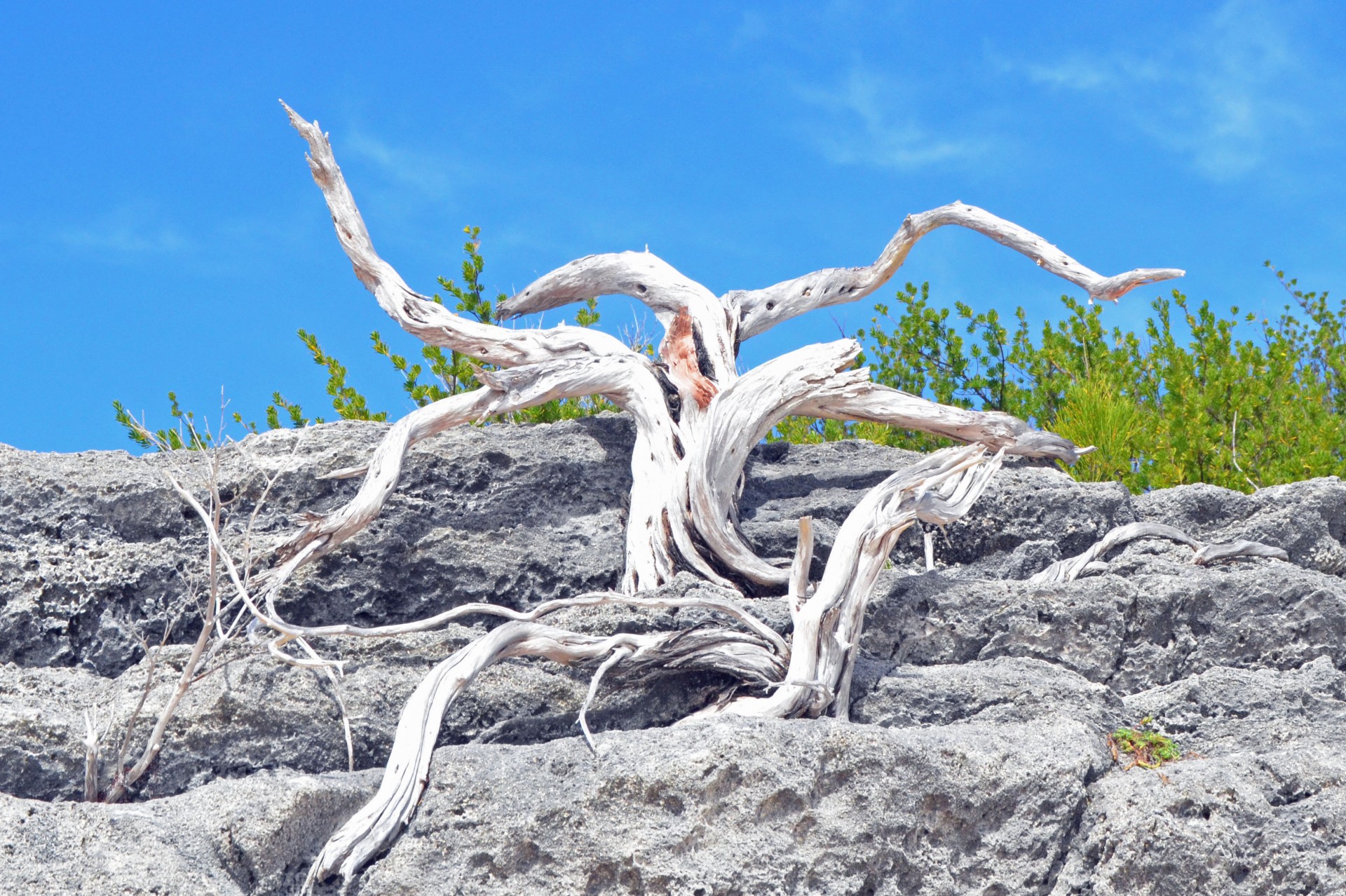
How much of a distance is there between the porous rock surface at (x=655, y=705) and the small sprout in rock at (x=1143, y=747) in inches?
2.4

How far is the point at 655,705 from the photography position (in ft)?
18.0

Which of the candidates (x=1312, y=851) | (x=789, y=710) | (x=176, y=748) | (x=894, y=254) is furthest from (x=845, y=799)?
(x=894, y=254)

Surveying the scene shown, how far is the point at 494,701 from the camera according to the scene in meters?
5.32

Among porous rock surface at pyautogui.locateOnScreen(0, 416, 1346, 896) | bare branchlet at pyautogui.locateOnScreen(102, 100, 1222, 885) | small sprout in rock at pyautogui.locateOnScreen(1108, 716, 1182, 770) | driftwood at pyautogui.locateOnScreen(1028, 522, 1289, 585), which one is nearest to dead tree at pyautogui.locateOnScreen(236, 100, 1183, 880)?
bare branchlet at pyautogui.locateOnScreen(102, 100, 1222, 885)

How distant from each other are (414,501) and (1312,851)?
478 cm

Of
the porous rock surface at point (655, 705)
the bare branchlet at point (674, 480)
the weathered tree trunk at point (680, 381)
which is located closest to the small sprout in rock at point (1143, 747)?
the porous rock surface at point (655, 705)

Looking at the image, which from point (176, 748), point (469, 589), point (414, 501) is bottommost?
point (176, 748)

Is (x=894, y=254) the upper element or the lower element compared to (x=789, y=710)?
upper

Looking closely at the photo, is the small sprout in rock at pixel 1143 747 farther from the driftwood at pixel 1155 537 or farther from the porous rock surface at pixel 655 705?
the driftwood at pixel 1155 537

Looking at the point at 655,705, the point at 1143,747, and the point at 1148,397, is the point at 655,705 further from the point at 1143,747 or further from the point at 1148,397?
the point at 1148,397

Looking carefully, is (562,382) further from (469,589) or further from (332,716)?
(332,716)

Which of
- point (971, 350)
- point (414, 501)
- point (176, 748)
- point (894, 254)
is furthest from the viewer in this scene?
point (971, 350)

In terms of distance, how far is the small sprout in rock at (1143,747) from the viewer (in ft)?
16.0

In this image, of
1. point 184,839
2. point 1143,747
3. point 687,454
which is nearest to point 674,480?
point 687,454
